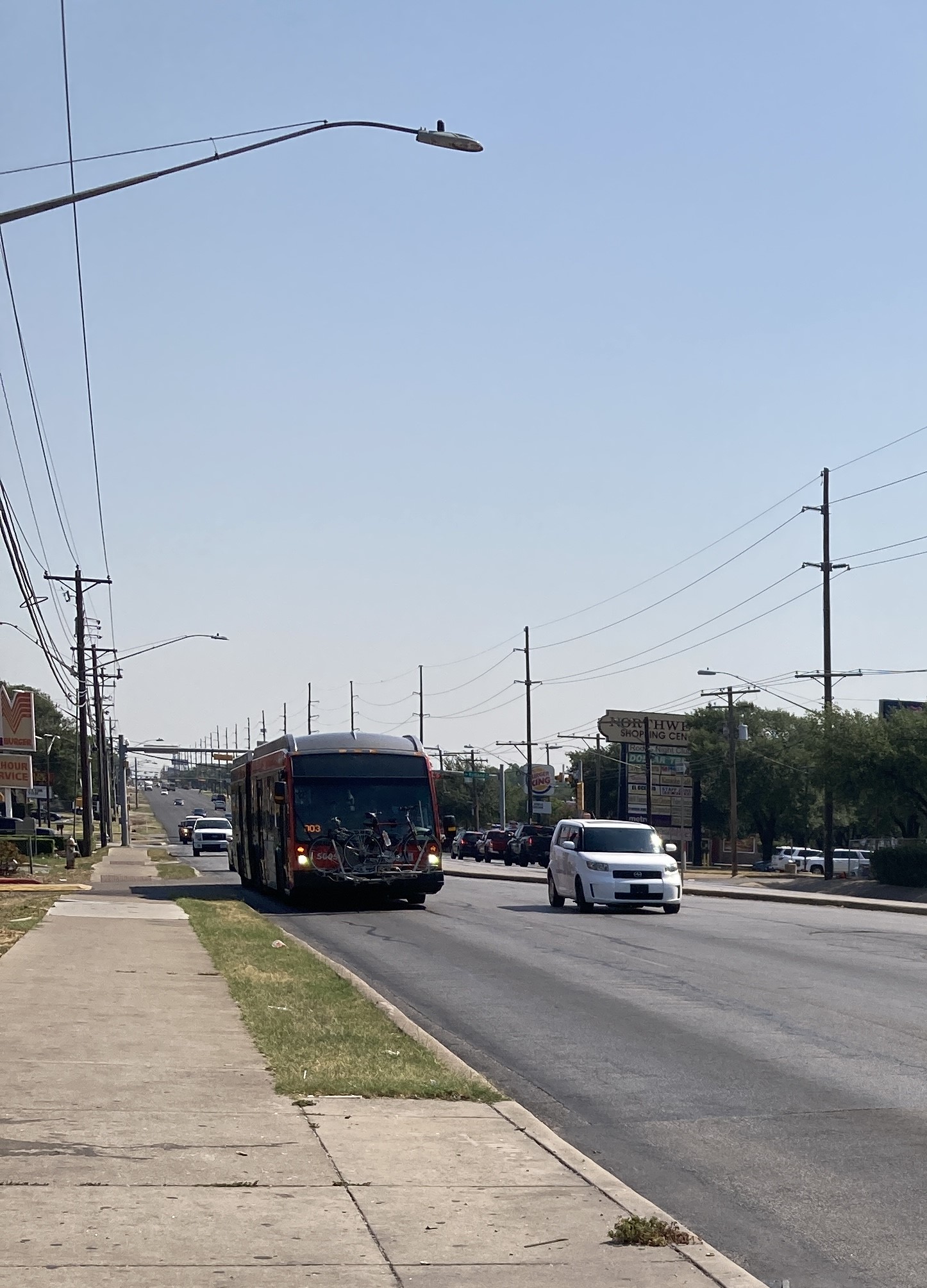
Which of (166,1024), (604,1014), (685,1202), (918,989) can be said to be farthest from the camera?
(918,989)

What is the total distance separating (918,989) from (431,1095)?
325 inches

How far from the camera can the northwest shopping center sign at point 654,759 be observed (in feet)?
318

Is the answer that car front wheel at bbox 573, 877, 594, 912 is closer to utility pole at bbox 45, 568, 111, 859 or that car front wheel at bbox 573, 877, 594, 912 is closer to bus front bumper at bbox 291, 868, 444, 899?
bus front bumper at bbox 291, 868, 444, 899

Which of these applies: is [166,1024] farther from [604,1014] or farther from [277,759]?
[277,759]

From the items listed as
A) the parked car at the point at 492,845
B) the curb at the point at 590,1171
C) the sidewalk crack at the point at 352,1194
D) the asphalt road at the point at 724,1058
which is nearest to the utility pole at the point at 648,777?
the parked car at the point at 492,845

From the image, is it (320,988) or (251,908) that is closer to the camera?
(320,988)

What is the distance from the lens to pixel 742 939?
72.6 ft

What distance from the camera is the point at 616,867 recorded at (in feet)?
90.7

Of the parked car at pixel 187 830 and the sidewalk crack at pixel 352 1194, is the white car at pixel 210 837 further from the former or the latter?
the sidewalk crack at pixel 352 1194

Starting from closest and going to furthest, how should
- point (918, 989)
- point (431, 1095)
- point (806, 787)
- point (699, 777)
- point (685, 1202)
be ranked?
point (685, 1202) < point (431, 1095) < point (918, 989) < point (806, 787) < point (699, 777)

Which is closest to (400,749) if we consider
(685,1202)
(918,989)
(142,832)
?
(918,989)

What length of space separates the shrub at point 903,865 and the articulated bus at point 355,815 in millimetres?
27119

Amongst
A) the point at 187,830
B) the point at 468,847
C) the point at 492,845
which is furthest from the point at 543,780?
the point at 492,845

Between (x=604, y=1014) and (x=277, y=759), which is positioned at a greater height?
(x=277, y=759)
